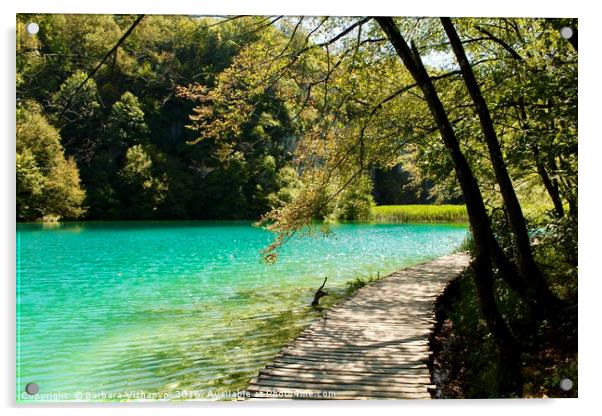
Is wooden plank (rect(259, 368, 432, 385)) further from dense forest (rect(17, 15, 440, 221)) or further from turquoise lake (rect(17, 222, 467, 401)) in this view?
dense forest (rect(17, 15, 440, 221))

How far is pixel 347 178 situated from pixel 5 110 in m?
2.56

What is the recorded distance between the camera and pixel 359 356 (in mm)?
3609

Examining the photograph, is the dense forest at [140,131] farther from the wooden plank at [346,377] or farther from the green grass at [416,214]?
the wooden plank at [346,377]

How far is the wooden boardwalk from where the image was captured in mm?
3205

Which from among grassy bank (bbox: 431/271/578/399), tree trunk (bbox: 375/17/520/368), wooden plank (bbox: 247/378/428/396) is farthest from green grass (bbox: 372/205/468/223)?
wooden plank (bbox: 247/378/428/396)

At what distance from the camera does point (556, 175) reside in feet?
12.8

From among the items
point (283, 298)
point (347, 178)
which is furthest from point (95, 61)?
point (283, 298)

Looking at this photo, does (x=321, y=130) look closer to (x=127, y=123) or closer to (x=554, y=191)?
(x=127, y=123)

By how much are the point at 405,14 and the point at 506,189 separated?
1325mm

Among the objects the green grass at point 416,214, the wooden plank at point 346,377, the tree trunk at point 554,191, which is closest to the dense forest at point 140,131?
the green grass at point 416,214

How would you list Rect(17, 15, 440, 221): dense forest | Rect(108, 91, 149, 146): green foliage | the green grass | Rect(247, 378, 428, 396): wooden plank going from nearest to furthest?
Rect(247, 378, 428, 396): wooden plank, Rect(17, 15, 440, 221): dense forest, Rect(108, 91, 149, 146): green foliage, the green grass

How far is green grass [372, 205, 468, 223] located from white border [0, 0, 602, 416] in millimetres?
1126

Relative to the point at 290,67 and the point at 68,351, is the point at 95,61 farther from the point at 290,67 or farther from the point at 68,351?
the point at 68,351

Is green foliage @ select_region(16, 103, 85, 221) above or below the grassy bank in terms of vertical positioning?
above
